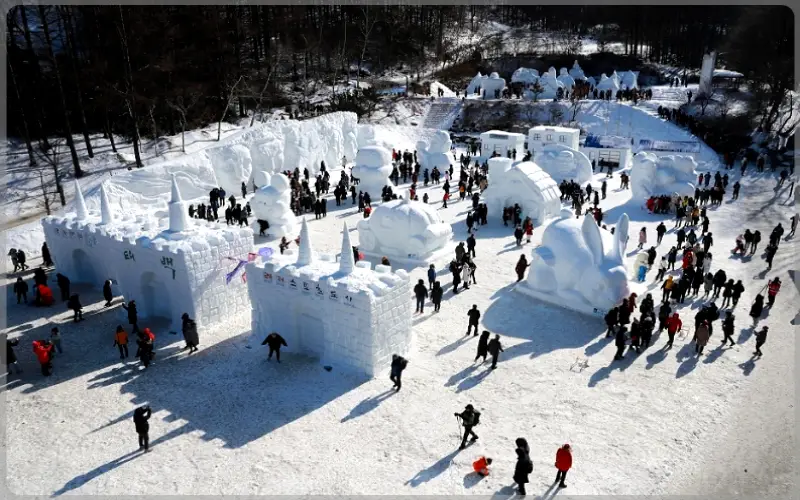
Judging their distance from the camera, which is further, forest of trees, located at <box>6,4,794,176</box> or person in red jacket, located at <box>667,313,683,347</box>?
forest of trees, located at <box>6,4,794,176</box>

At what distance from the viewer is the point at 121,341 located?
43.1ft

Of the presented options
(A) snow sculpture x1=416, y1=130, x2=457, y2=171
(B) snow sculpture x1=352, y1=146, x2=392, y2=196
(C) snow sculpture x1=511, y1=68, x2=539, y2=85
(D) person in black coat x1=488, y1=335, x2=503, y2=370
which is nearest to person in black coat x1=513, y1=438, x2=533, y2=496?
(D) person in black coat x1=488, y1=335, x2=503, y2=370

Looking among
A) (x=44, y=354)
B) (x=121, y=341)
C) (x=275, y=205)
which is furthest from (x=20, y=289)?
(x=275, y=205)

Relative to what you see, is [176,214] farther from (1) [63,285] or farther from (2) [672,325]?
(2) [672,325]

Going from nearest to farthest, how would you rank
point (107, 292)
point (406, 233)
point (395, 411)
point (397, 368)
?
point (395, 411) → point (397, 368) → point (107, 292) → point (406, 233)

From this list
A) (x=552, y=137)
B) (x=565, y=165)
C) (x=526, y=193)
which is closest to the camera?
(x=526, y=193)

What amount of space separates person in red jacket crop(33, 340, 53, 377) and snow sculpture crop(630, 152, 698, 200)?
22.5 meters

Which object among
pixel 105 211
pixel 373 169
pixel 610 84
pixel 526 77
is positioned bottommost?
pixel 373 169

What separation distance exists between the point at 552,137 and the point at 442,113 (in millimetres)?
13141

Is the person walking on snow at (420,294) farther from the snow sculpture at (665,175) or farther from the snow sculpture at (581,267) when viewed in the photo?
the snow sculpture at (665,175)

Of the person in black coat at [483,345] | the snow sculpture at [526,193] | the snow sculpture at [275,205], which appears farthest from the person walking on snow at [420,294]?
the snow sculpture at [526,193]

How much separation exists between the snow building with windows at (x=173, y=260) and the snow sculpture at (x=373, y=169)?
11919 mm

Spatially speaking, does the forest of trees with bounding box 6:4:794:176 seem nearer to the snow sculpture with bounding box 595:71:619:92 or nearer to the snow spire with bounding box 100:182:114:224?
the snow sculpture with bounding box 595:71:619:92

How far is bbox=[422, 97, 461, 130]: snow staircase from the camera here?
44.8m
